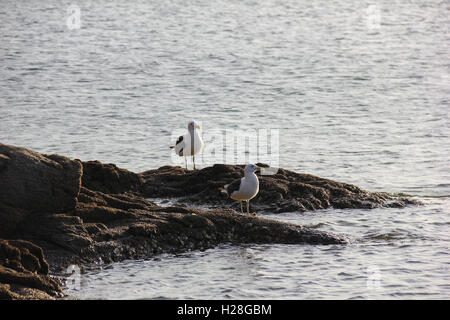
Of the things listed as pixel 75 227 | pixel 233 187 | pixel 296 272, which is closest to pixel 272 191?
pixel 233 187

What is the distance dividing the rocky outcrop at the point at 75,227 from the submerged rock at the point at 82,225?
0.03 ft

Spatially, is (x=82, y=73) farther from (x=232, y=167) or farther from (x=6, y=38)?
(x=232, y=167)

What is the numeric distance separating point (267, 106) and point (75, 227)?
1380 cm

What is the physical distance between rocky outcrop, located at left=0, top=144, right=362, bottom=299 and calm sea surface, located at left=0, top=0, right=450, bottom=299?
251mm

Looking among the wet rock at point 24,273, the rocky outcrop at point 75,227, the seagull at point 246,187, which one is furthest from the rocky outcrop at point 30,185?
the seagull at point 246,187

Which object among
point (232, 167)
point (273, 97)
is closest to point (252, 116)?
point (273, 97)

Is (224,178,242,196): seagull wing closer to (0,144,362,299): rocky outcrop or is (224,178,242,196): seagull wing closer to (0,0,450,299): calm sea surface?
(0,144,362,299): rocky outcrop

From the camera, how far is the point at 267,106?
22516mm

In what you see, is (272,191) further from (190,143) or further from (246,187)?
(190,143)

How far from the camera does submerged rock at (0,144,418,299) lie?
8.36 m

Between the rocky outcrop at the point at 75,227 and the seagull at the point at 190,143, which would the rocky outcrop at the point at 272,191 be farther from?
the rocky outcrop at the point at 75,227

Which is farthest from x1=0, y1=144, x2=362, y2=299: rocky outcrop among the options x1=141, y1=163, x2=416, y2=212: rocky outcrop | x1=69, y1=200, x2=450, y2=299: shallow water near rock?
x1=141, y1=163, x2=416, y2=212: rocky outcrop

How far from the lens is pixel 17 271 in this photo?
8070mm

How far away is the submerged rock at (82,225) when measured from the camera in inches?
329
